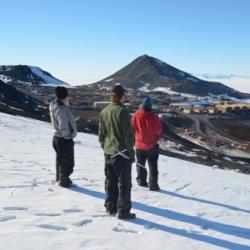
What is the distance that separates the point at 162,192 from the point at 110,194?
9.57 feet

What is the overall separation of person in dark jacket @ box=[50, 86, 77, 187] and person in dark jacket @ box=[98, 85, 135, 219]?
1614 millimetres

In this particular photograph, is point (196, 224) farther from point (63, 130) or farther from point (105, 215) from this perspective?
point (63, 130)

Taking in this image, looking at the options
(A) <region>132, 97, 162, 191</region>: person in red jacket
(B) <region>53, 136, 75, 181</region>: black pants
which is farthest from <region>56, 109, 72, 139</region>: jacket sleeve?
(A) <region>132, 97, 162, 191</region>: person in red jacket

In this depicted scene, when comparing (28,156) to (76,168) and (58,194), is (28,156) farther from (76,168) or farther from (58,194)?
(58,194)

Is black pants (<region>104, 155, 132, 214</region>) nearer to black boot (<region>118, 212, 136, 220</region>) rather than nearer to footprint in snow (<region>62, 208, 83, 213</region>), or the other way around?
black boot (<region>118, 212, 136, 220</region>)

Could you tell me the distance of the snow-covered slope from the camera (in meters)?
6.64

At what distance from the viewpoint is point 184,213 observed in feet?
29.3

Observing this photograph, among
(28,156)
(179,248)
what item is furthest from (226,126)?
(179,248)

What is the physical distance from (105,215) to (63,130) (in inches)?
89.2

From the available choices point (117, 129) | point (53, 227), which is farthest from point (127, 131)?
point (53, 227)

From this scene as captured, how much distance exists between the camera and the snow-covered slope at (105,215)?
6.64m

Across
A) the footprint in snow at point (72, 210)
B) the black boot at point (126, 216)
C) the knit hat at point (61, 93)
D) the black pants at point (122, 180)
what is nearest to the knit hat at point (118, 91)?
the black pants at point (122, 180)

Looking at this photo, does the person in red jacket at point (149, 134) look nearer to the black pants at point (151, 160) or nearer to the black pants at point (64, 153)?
the black pants at point (151, 160)

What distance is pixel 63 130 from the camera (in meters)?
9.49
